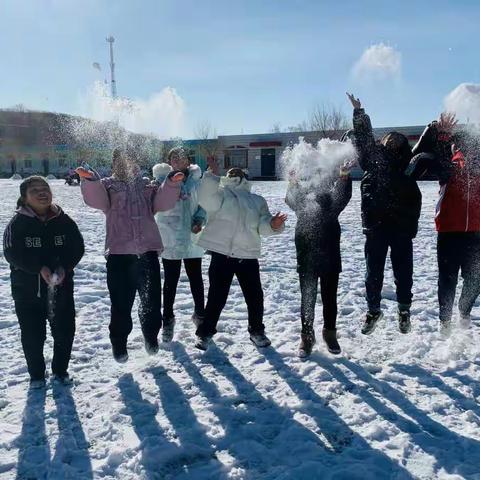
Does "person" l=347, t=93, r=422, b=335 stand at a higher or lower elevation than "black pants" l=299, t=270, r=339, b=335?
Answer: higher

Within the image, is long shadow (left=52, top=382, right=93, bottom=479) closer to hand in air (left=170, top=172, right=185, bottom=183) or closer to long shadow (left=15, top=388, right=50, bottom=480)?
long shadow (left=15, top=388, right=50, bottom=480)

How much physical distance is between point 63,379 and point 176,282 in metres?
1.34

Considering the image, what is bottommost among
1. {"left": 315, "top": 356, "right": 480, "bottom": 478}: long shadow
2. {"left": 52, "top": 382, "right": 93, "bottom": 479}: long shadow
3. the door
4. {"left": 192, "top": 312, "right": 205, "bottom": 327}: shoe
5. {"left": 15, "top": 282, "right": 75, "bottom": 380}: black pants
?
{"left": 315, "top": 356, "right": 480, "bottom": 478}: long shadow

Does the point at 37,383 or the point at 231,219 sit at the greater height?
the point at 231,219

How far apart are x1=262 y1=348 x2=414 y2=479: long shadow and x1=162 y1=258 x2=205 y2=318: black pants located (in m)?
1.06

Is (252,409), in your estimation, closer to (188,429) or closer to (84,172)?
(188,429)

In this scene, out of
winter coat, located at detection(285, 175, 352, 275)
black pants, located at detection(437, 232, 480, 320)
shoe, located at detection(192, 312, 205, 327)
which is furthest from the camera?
shoe, located at detection(192, 312, 205, 327)

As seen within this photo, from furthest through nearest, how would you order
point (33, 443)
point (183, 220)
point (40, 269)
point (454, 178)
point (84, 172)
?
point (183, 220), point (454, 178), point (84, 172), point (40, 269), point (33, 443)

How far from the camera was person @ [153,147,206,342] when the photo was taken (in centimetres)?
457

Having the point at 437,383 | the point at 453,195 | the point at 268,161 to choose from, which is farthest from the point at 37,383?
the point at 268,161

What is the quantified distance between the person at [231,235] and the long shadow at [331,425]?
668mm

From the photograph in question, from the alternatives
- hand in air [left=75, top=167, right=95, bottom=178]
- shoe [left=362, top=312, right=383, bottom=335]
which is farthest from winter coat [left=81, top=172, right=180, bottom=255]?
shoe [left=362, top=312, right=383, bottom=335]

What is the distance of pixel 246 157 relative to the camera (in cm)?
4997

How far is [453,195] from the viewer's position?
4.39 meters
